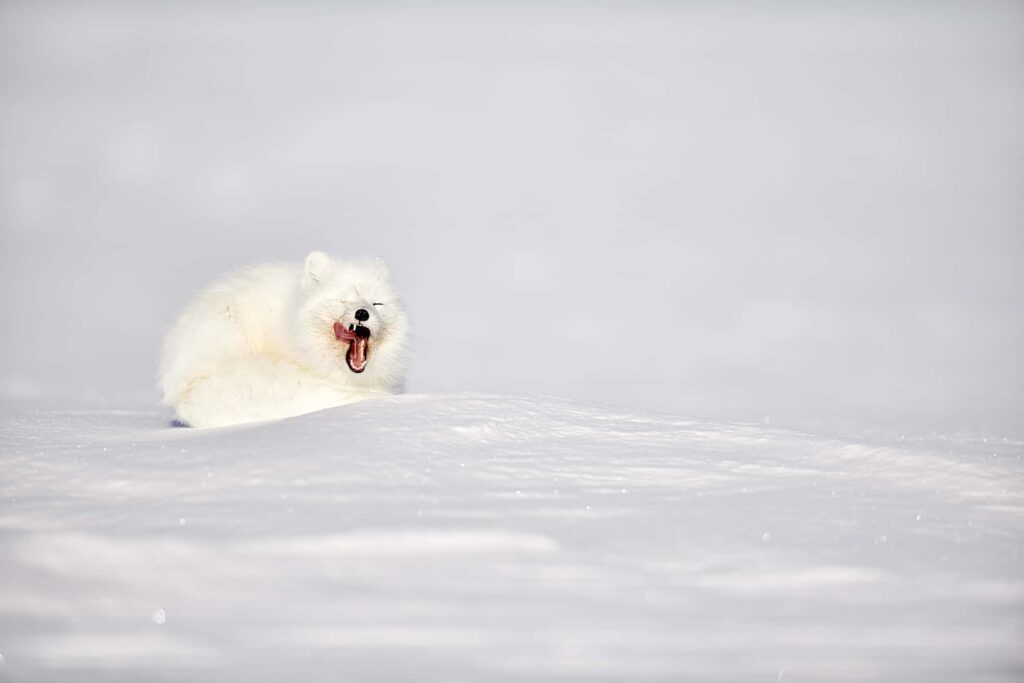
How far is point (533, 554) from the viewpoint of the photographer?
5266mm

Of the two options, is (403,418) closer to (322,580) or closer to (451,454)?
(451,454)

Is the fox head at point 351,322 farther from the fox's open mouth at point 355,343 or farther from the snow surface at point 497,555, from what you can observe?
the snow surface at point 497,555

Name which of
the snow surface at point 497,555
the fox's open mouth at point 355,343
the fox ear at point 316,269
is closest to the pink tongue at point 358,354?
the fox's open mouth at point 355,343

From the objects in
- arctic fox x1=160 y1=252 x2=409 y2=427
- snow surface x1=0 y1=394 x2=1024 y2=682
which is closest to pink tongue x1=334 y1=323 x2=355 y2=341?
arctic fox x1=160 y1=252 x2=409 y2=427

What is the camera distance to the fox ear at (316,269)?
26.8ft

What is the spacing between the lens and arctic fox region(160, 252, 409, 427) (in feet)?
25.8

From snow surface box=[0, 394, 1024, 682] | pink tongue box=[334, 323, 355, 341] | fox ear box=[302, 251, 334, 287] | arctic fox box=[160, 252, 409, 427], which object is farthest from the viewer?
fox ear box=[302, 251, 334, 287]

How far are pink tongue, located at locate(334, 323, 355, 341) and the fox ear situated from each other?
1.22ft

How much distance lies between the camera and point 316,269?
26.9 ft

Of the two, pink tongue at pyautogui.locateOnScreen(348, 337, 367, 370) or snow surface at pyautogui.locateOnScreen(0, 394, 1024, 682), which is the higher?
pink tongue at pyautogui.locateOnScreen(348, 337, 367, 370)

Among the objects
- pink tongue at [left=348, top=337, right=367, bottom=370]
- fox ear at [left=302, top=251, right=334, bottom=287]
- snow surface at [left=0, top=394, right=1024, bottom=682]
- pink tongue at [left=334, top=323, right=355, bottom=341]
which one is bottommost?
snow surface at [left=0, top=394, right=1024, bottom=682]

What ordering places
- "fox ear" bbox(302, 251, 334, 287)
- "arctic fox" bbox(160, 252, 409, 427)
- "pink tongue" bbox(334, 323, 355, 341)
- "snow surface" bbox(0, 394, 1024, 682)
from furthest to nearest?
1. "fox ear" bbox(302, 251, 334, 287)
2. "pink tongue" bbox(334, 323, 355, 341)
3. "arctic fox" bbox(160, 252, 409, 427)
4. "snow surface" bbox(0, 394, 1024, 682)

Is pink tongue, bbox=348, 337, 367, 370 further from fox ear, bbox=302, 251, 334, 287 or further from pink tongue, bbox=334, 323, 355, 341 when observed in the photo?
fox ear, bbox=302, 251, 334, 287

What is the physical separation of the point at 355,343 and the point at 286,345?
1.61 feet
